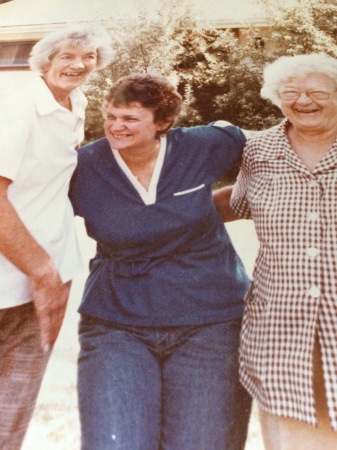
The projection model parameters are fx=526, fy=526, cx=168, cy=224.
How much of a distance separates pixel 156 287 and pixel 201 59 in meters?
0.65

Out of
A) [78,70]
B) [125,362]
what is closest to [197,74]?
[78,70]

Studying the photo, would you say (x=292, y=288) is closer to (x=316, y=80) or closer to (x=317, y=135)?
(x=317, y=135)

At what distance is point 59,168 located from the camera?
3.73ft

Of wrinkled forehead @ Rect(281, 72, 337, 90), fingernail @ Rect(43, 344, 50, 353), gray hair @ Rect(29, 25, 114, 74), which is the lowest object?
fingernail @ Rect(43, 344, 50, 353)

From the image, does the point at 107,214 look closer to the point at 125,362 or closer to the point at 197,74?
the point at 125,362

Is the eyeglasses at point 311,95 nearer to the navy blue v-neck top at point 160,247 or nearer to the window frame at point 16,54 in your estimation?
the navy blue v-neck top at point 160,247

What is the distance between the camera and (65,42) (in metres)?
1.14

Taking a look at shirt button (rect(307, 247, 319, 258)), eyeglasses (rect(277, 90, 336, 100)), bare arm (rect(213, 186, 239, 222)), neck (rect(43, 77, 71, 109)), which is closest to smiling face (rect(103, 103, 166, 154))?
neck (rect(43, 77, 71, 109))

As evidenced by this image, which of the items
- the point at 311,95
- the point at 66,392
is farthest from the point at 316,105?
the point at 66,392

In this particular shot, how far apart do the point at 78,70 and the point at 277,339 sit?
70cm

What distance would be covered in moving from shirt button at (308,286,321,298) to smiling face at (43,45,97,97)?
0.66 m

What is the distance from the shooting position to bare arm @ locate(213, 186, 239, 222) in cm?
130

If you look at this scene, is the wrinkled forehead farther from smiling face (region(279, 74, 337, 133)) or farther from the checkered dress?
the checkered dress

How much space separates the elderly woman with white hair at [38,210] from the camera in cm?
105
